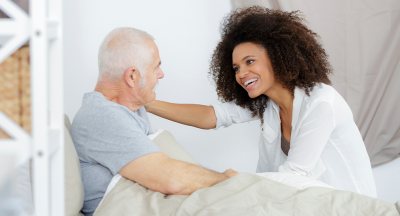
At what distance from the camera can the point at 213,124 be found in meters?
1.83

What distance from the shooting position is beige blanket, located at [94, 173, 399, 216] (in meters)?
0.95

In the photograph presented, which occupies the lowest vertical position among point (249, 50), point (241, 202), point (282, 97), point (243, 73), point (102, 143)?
point (241, 202)

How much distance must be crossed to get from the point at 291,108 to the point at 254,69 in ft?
0.92

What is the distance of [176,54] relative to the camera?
7.35 feet

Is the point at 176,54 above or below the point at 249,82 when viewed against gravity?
above

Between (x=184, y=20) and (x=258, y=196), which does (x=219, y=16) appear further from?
(x=258, y=196)

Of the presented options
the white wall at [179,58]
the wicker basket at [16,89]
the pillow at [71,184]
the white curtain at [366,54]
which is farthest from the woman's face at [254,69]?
the wicker basket at [16,89]

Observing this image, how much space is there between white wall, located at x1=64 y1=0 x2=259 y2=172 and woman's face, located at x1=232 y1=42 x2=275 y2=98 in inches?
26.1

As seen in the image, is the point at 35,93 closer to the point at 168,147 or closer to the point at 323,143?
the point at 168,147

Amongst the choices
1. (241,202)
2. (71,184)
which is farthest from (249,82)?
(71,184)

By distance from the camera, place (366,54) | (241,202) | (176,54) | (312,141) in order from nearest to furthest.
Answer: (241,202), (312,141), (176,54), (366,54)

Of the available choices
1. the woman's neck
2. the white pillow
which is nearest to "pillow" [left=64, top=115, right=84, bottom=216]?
the white pillow

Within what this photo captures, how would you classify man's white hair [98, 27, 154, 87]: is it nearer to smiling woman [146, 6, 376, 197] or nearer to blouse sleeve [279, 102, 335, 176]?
smiling woman [146, 6, 376, 197]

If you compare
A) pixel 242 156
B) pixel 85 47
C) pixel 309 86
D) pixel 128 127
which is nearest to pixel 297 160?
pixel 309 86
